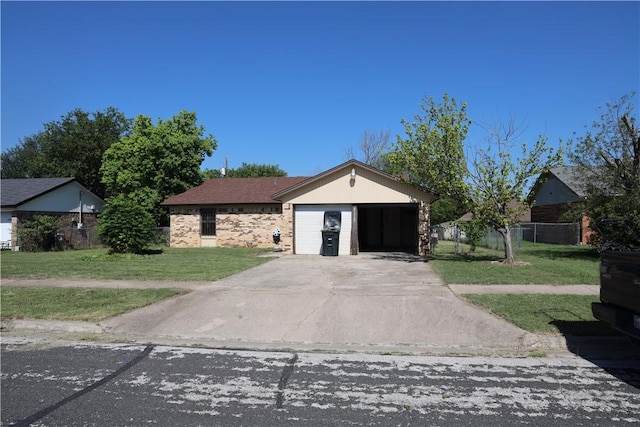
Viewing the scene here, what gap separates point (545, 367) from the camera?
19.1 feet

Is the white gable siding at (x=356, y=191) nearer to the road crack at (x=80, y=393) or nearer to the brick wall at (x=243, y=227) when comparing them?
the brick wall at (x=243, y=227)

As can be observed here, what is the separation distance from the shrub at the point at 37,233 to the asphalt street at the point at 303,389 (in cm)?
2143

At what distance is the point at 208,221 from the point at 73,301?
18.5 metres

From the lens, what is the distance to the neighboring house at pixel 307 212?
21.2 meters

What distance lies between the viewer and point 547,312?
27.5 feet

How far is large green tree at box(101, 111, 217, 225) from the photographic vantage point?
32562 millimetres

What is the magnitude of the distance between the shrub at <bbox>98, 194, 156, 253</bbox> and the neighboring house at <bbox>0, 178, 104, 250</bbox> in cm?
857

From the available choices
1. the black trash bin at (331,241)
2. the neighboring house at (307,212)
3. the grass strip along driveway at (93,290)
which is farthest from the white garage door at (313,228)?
the grass strip along driveway at (93,290)

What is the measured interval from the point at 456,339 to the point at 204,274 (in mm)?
8235

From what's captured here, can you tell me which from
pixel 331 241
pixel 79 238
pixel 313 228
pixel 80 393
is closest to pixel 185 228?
pixel 79 238

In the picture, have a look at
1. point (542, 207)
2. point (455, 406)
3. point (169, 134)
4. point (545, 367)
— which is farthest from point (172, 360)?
point (542, 207)

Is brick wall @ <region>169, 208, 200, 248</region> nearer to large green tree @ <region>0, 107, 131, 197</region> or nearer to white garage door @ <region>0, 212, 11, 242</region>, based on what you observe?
white garage door @ <region>0, 212, 11, 242</region>

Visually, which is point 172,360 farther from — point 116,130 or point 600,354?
point 116,130

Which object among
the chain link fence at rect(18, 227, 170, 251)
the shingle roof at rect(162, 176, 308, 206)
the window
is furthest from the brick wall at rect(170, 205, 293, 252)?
the chain link fence at rect(18, 227, 170, 251)
